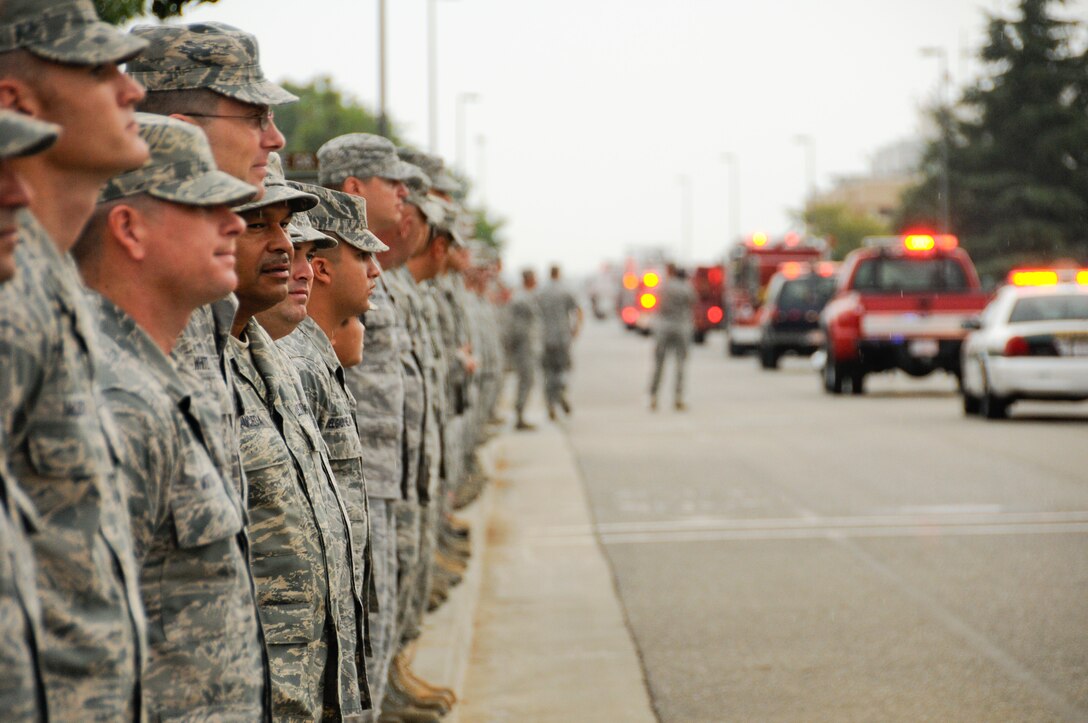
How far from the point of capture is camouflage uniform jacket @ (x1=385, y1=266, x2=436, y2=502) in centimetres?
624

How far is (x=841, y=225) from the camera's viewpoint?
89062mm

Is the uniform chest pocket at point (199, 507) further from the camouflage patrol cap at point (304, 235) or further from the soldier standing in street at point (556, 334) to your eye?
the soldier standing in street at point (556, 334)

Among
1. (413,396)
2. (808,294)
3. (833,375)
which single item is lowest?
(833,375)

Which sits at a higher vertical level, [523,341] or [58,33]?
[58,33]

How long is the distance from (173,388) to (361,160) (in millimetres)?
Answer: 3572

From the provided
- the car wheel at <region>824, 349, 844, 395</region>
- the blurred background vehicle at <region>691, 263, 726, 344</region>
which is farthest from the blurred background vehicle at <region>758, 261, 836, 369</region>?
the blurred background vehicle at <region>691, 263, 726, 344</region>

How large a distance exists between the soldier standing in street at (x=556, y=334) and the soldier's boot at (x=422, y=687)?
49.2 ft

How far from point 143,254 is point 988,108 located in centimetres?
5749

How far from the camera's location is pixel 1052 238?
183 feet

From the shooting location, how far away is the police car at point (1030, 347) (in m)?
19.0

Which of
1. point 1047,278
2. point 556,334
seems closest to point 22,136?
point 556,334

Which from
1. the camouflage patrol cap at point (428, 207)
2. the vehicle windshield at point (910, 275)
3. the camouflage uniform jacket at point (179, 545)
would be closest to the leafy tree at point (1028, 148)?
the vehicle windshield at point (910, 275)

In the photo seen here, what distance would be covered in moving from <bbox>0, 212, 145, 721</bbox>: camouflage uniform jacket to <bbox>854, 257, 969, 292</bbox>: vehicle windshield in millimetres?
24440

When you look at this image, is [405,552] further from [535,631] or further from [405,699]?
[535,631]
